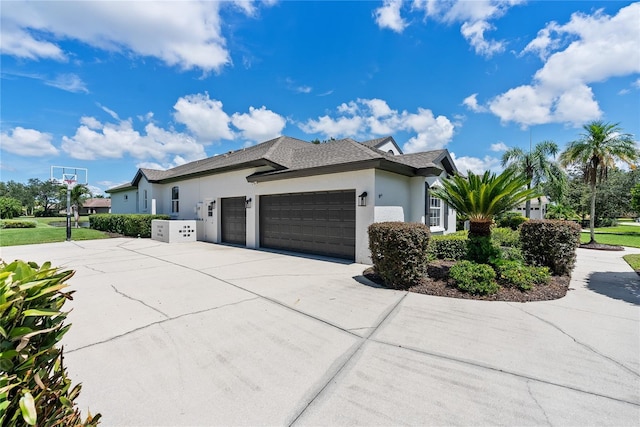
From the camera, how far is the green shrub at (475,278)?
5.70 meters

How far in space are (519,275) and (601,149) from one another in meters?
14.3

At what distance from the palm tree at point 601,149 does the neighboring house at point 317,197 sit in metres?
7.82

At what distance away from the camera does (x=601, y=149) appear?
14.3 metres

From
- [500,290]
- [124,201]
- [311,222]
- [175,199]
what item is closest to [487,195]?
[500,290]

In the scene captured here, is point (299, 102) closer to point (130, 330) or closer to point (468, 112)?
point (468, 112)

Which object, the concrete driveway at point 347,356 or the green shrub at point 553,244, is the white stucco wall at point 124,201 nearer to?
the concrete driveway at point 347,356

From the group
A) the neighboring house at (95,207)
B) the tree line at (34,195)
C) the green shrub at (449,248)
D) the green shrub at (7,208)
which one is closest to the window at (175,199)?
the green shrub at (449,248)

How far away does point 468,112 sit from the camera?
14.6 m

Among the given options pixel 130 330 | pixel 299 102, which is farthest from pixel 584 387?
pixel 299 102

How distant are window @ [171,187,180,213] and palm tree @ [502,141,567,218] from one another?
24.4 m

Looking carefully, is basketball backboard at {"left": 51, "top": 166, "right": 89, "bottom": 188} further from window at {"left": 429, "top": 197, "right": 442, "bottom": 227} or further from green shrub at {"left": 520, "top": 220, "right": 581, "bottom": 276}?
green shrub at {"left": 520, "top": 220, "right": 581, "bottom": 276}

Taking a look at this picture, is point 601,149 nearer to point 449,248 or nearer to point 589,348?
point 449,248

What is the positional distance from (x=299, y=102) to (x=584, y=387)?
59.4 feet

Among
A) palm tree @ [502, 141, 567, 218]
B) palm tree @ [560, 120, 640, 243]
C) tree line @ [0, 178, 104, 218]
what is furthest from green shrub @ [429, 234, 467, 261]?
tree line @ [0, 178, 104, 218]
